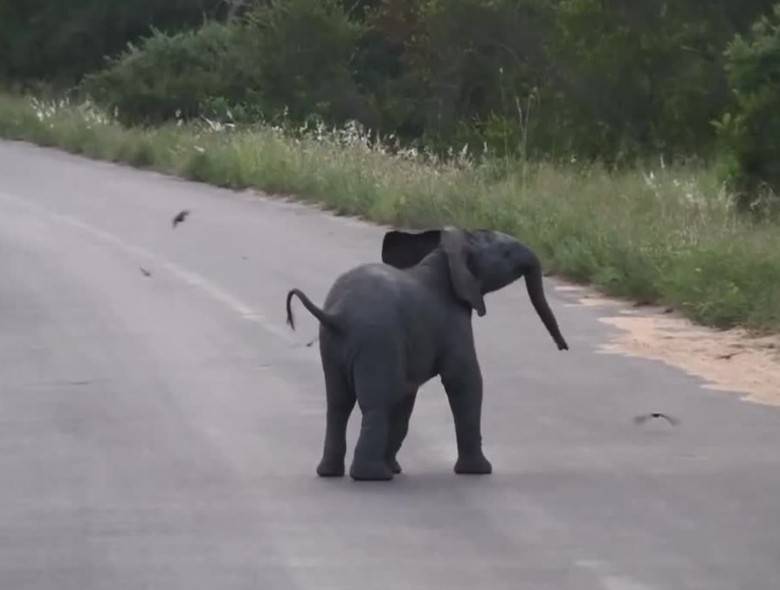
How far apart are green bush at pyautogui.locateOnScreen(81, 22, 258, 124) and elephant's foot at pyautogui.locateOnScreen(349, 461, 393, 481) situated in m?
31.4

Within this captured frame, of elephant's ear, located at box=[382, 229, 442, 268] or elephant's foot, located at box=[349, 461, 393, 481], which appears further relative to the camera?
elephant's ear, located at box=[382, 229, 442, 268]

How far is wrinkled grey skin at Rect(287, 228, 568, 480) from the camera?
330 inches

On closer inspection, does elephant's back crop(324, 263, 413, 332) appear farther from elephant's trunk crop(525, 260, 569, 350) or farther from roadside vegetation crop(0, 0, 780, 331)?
roadside vegetation crop(0, 0, 780, 331)

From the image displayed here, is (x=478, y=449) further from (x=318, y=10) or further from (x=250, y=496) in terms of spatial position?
(x=318, y=10)

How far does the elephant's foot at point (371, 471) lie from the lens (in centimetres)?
857

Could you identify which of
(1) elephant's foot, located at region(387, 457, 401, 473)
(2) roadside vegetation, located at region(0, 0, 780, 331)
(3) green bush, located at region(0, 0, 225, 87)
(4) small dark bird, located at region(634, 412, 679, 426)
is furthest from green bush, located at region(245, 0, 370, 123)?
(1) elephant's foot, located at region(387, 457, 401, 473)

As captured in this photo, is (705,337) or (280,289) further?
(280,289)

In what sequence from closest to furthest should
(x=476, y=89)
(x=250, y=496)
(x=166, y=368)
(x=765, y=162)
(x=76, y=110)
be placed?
(x=250, y=496), (x=166, y=368), (x=765, y=162), (x=476, y=89), (x=76, y=110)

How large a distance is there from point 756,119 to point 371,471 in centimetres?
1283

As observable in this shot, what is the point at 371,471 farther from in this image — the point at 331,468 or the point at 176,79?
the point at 176,79

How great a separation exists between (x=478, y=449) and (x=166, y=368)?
3.71 m

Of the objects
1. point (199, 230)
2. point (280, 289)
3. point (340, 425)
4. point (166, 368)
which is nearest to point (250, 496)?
point (340, 425)

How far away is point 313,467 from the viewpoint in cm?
906

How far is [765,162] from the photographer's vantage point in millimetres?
20828
